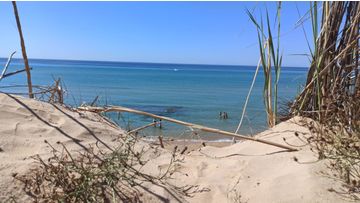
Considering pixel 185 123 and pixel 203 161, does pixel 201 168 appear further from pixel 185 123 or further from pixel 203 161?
pixel 185 123

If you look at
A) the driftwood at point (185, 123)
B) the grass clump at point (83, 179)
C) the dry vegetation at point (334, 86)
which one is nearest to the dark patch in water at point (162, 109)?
the driftwood at point (185, 123)

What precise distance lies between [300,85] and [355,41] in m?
0.65

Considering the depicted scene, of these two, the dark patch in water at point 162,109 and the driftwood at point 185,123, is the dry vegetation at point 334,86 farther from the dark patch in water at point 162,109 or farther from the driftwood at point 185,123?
the dark patch in water at point 162,109

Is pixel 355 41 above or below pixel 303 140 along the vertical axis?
above

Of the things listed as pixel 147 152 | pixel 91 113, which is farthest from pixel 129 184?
pixel 91 113

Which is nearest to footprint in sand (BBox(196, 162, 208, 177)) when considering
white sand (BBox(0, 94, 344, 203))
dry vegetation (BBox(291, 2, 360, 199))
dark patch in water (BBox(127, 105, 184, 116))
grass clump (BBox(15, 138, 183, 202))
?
white sand (BBox(0, 94, 344, 203))

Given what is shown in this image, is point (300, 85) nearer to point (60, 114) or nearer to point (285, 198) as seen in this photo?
point (285, 198)

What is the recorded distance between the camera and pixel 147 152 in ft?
8.03

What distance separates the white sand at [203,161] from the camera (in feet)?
6.31

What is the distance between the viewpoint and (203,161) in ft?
8.31

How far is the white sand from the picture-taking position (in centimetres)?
192

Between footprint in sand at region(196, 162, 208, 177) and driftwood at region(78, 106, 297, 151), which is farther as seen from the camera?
driftwood at region(78, 106, 297, 151)

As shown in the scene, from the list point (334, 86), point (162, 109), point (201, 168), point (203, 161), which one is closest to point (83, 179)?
point (201, 168)

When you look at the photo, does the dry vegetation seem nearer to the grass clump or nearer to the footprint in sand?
the footprint in sand
